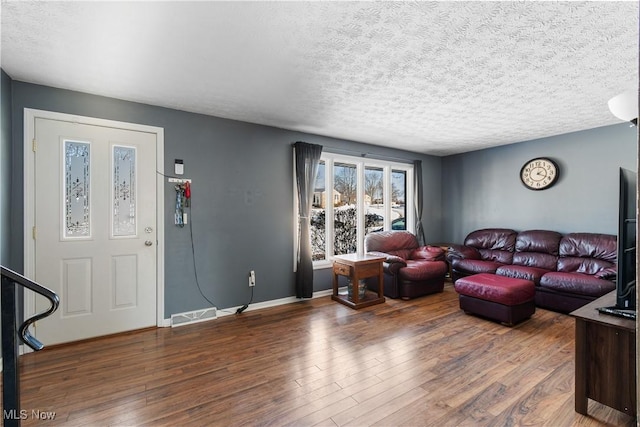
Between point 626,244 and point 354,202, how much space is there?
139 inches

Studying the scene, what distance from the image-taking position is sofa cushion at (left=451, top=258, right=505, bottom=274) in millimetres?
4406

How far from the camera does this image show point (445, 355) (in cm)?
258

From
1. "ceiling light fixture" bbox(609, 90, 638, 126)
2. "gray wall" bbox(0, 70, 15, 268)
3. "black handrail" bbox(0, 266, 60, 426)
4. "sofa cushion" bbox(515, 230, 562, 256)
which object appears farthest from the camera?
"sofa cushion" bbox(515, 230, 562, 256)

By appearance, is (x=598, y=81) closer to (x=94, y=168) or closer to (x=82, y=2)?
(x=82, y=2)

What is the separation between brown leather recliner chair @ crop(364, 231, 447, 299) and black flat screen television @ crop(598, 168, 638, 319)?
2.46 meters

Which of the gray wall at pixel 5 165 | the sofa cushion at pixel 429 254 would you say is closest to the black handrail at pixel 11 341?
the gray wall at pixel 5 165

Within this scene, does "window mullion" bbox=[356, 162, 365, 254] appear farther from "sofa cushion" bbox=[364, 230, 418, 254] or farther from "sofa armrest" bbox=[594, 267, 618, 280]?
"sofa armrest" bbox=[594, 267, 618, 280]

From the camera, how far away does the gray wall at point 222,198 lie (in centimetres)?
316

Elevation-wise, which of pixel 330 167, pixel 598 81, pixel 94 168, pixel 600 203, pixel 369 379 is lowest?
pixel 369 379

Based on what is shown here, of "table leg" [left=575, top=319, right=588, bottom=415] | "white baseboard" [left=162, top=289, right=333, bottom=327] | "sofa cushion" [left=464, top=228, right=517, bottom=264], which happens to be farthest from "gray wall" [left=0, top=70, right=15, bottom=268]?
"sofa cushion" [left=464, top=228, right=517, bottom=264]

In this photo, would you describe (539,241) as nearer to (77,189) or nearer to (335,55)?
(335,55)

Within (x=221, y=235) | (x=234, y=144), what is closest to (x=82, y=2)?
(x=234, y=144)

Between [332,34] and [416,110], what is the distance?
5.92 feet

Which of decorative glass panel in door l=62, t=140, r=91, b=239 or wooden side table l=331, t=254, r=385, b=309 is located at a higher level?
decorative glass panel in door l=62, t=140, r=91, b=239
